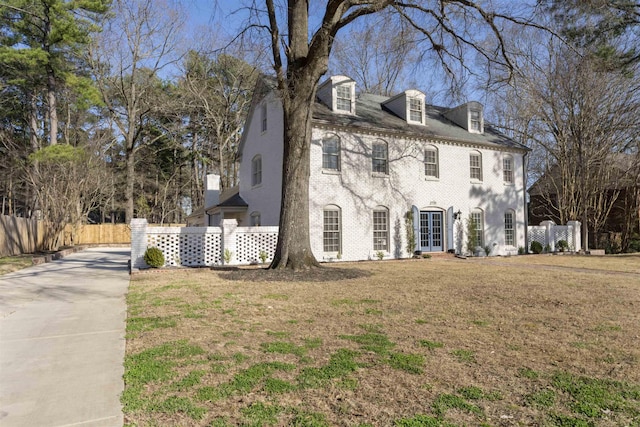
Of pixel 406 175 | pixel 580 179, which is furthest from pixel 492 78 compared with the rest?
pixel 580 179

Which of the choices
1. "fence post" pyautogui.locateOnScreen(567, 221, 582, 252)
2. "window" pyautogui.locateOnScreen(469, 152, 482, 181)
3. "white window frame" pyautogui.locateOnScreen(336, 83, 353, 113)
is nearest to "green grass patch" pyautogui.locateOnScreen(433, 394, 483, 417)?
"white window frame" pyautogui.locateOnScreen(336, 83, 353, 113)

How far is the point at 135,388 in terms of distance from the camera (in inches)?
133

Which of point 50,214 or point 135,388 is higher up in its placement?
point 50,214

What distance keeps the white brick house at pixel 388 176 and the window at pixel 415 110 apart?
0.05 metres

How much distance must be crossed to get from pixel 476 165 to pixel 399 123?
15.3 feet

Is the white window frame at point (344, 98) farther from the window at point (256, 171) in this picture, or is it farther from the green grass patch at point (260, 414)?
the green grass patch at point (260, 414)

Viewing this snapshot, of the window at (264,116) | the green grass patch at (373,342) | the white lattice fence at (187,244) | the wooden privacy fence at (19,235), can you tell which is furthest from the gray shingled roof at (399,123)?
the wooden privacy fence at (19,235)

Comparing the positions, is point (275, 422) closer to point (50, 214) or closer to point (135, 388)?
point (135, 388)

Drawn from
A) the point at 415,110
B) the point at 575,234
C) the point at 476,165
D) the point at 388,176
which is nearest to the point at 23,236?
the point at 388,176

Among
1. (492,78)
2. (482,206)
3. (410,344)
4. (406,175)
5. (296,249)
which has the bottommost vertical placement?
(410,344)

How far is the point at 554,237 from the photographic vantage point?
22.1 meters

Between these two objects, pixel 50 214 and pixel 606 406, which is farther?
pixel 50 214

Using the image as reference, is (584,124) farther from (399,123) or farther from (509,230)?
(399,123)

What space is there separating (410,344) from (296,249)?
276 inches
